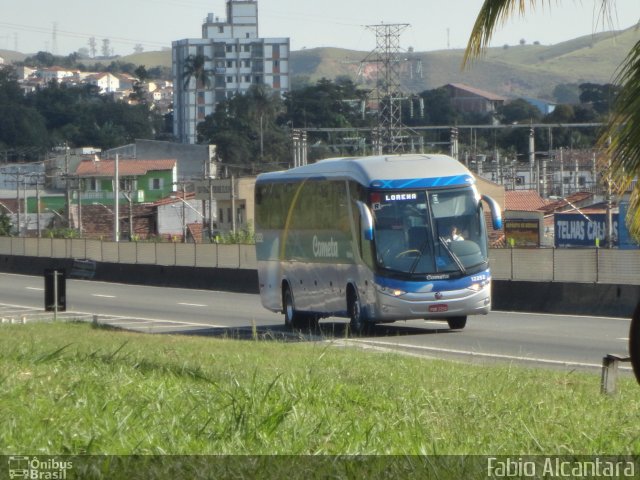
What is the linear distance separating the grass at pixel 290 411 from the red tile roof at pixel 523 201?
226 ft

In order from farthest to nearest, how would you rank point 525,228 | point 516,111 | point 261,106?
point 516,111
point 261,106
point 525,228

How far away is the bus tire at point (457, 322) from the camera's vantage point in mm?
23219

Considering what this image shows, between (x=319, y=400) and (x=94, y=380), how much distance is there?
187 cm

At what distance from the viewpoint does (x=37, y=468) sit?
20.2 ft

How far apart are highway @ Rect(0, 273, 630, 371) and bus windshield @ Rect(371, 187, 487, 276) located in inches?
55.2

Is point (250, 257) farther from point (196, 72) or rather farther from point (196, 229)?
point (196, 72)

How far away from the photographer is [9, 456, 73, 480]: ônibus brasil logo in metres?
6.04

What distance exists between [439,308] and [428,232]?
1457 millimetres

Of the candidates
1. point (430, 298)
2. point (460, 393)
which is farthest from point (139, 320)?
point (460, 393)

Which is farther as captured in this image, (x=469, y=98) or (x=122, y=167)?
(x=469, y=98)

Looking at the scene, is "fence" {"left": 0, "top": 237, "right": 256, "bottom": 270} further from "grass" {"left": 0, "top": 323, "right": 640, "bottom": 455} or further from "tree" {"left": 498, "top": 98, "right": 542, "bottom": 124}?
"tree" {"left": 498, "top": 98, "right": 542, "bottom": 124}

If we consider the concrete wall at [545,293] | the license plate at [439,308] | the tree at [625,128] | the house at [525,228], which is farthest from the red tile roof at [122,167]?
the tree at [625,128]

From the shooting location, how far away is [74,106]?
484 ft

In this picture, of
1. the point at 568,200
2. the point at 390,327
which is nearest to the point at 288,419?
the point at 390,327
